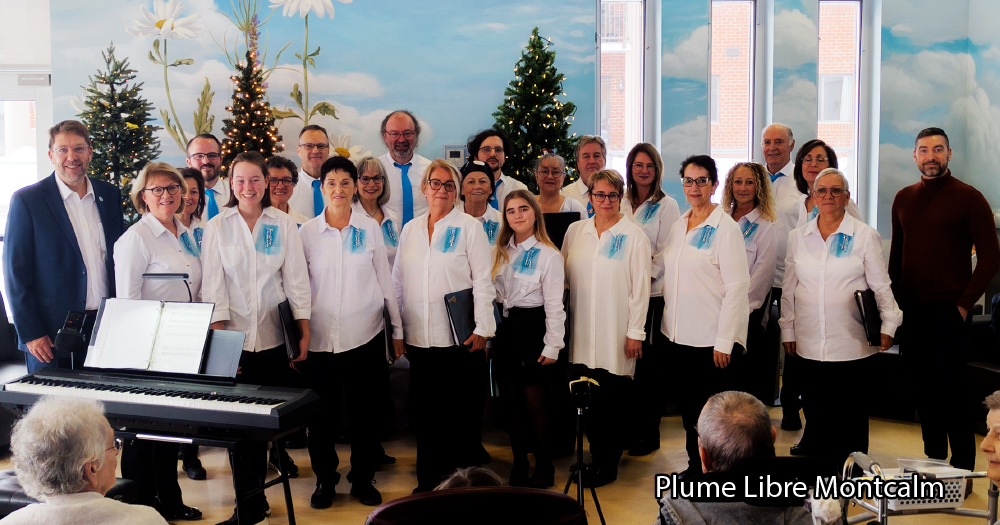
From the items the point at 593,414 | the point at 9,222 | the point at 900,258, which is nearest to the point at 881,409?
the point at 900,258

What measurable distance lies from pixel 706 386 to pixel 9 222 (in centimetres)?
357

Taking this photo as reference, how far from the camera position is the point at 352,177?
12.0 ft

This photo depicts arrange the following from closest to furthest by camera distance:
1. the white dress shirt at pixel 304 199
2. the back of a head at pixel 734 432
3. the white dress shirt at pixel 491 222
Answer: the back of a head at pixel 734 432 → the white dress shirt at pixel 491 222 → the white dress shirt at pixel 304 199

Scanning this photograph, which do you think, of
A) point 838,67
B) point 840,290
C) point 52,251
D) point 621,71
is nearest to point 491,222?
point 840,290

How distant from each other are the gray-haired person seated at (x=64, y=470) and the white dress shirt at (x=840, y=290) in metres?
3.18

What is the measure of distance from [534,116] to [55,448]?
5.18 m

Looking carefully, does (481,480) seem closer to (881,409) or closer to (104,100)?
(881,409)

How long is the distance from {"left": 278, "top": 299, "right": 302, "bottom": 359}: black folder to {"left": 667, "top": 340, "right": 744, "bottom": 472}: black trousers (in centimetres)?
192

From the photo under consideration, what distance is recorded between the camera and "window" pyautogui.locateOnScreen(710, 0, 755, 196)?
7684 mm

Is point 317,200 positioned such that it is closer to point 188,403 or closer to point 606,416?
point 188,403

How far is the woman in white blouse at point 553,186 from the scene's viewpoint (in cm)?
470

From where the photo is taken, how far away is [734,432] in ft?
5.96

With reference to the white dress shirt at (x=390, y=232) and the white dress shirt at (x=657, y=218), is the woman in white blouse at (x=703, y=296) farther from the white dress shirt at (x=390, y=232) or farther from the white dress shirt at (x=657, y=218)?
the white dress shirt at (x=390, y=232)

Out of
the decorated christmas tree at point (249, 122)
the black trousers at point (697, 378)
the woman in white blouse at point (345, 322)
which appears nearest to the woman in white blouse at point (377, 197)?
the woman in white blouse at point (345, 322)
